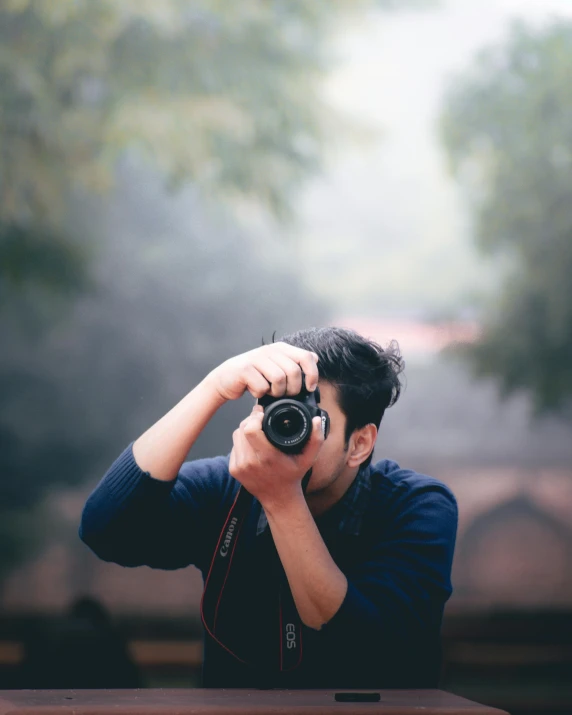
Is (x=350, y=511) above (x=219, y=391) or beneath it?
beneath

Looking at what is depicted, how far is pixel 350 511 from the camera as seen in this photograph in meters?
1.48

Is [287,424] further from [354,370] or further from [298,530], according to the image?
[354,370]

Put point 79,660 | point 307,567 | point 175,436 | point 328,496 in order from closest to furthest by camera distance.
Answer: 1. point 307,567
2. point 175,436
3. point 328,496
4. point 79,660

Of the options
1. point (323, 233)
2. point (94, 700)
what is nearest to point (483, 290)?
point (323, 233)

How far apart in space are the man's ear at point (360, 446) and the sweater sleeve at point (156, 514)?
217mm

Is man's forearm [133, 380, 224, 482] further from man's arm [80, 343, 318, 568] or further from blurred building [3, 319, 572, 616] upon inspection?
blurred building [3, 319, 572, 616]

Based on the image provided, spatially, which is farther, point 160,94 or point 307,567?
point 160,94

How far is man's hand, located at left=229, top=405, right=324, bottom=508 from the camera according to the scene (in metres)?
1.29

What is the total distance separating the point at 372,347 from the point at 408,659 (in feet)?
1.79

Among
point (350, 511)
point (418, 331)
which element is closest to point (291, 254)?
point (418, 331)

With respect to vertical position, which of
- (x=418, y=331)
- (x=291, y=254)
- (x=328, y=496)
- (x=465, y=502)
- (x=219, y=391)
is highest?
(x=291, y=254)

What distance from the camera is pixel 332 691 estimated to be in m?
1.23

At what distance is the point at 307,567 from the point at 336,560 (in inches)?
7.8

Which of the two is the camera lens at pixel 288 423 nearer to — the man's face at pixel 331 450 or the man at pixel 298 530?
the man at pixel 298 530
